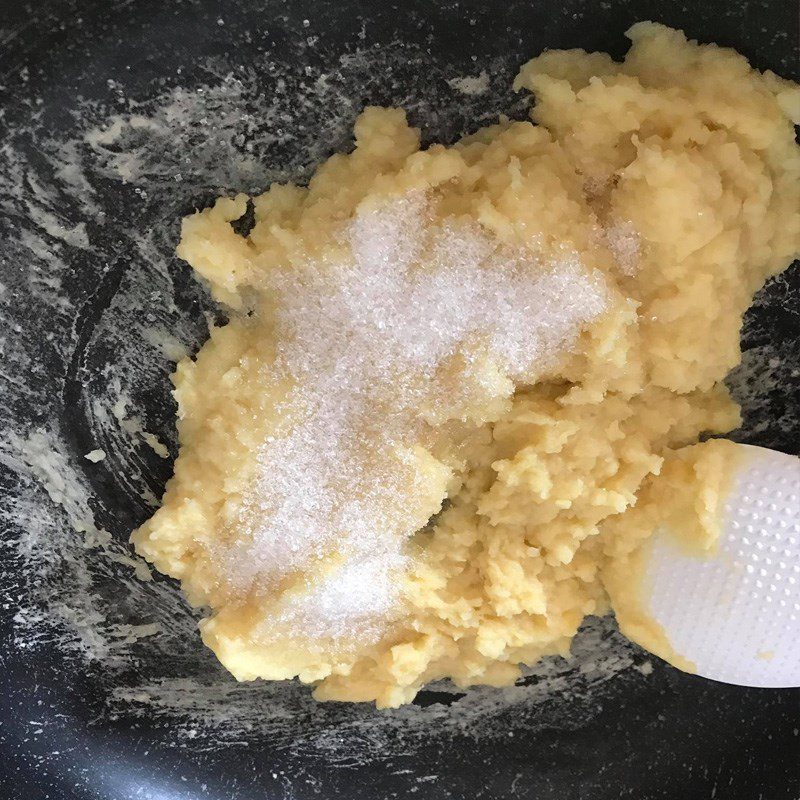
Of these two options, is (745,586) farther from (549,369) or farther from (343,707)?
(343,707)

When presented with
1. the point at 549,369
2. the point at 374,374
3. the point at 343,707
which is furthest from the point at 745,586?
the point at 343,707

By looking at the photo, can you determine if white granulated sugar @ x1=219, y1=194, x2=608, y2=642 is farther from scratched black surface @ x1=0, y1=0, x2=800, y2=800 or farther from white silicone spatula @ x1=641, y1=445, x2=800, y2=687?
white silicone spatula @ x1=641, y1=445, x2=800, y2=687

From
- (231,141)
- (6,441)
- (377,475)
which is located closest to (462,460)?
(377,475)

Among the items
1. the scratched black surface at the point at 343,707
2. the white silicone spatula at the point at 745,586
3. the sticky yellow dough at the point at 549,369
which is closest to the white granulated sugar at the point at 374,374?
the sticky yellow dough at the point at 549,369

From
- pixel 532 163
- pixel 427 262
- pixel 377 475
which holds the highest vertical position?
pixel 532 163

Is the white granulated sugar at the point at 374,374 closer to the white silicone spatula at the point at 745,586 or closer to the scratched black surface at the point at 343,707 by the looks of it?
the scratched black surface at the point at 343,707

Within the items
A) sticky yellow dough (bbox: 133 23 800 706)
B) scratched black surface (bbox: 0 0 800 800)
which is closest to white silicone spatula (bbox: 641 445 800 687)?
sticky yellow dough (bbox: 133 23 800 706)

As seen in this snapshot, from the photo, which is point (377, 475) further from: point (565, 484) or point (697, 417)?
point (697, 417)
